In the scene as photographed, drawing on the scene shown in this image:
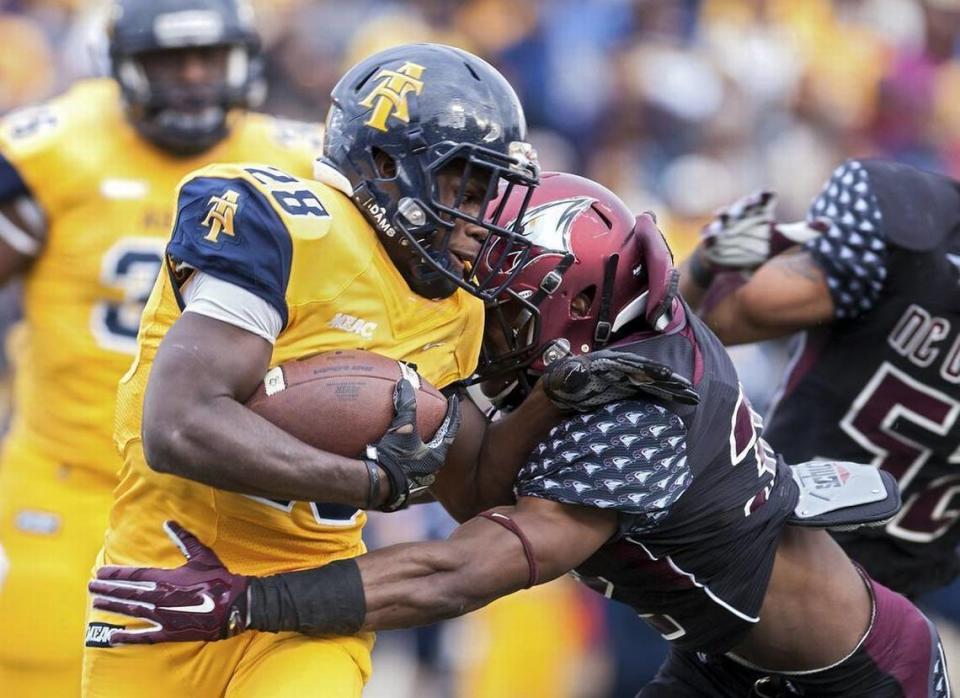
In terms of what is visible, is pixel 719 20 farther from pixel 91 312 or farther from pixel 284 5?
pixel 91 312

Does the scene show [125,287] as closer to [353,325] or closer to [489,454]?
[489,454]

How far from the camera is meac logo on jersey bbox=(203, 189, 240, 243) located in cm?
294

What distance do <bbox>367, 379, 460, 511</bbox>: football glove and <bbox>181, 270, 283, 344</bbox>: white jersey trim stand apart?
0.92 ft

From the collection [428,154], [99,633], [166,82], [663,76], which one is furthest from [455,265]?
[663,76]

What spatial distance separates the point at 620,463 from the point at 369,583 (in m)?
0.55

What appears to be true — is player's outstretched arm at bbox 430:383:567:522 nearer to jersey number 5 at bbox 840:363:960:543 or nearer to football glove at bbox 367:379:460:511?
football glove at bbox 367:379:460:511

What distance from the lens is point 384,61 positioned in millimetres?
3307

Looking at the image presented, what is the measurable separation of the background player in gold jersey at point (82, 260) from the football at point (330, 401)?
1.85 m

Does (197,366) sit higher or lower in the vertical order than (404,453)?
higher

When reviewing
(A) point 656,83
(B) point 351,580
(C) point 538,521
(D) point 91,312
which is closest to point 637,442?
(C) point 538,521

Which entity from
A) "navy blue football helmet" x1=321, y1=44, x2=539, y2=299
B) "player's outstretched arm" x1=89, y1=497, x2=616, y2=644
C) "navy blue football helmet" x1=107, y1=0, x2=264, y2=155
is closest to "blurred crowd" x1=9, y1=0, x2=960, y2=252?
"navy blue football helmet" x1=107, y1=0, x2=264, y2=155

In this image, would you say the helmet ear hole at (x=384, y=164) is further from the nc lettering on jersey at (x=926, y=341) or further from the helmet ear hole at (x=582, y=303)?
the nc lettering on jersey at (x=926, y=341)

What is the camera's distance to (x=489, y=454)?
3.49 meters

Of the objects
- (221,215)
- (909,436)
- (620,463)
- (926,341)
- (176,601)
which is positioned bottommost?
(909,436)
